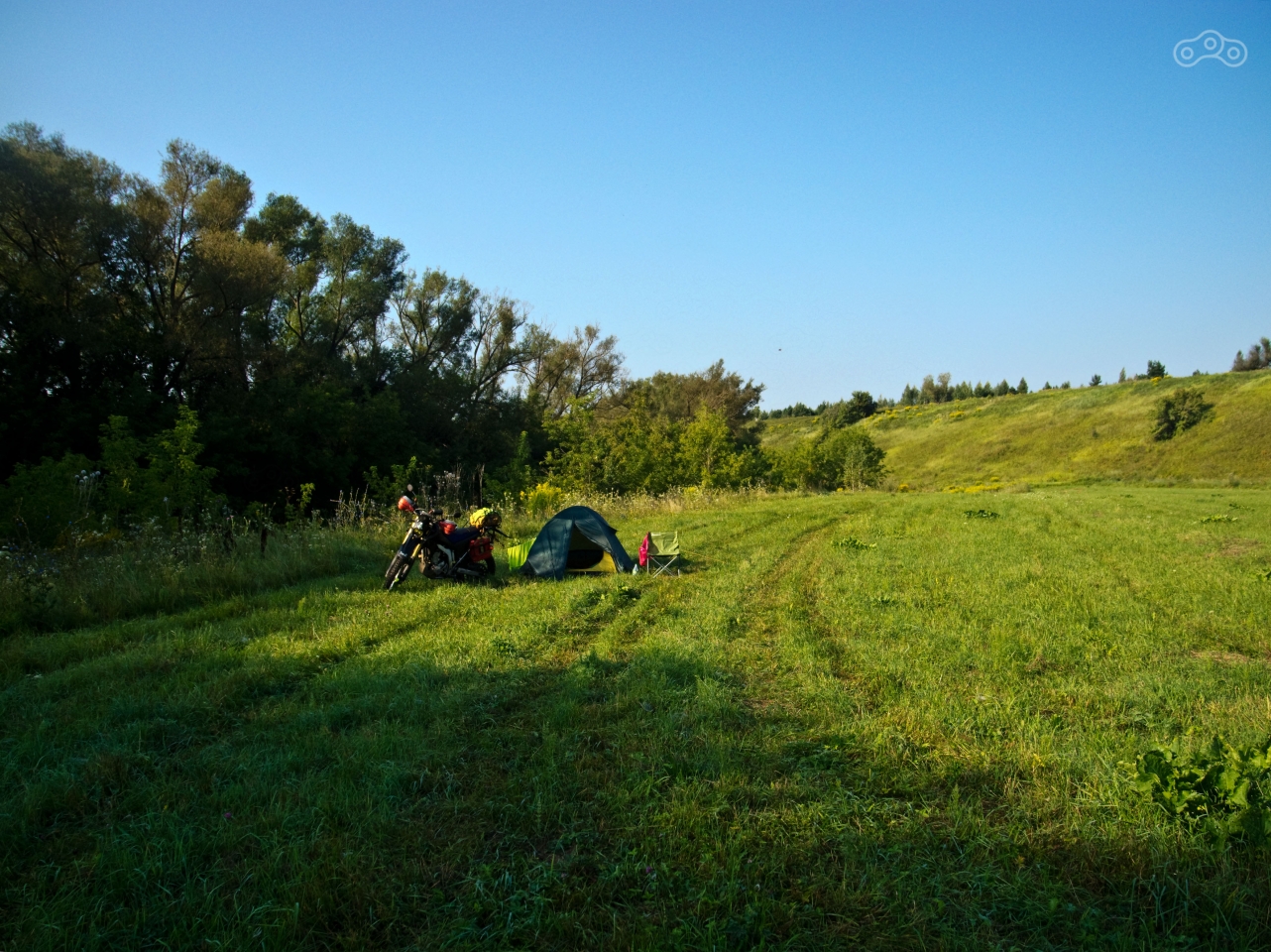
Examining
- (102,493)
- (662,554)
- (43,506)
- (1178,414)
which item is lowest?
(662,554)

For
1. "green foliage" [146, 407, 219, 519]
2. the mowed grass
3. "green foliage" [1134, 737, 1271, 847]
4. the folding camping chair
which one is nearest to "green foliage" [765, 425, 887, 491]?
the folding camping chair

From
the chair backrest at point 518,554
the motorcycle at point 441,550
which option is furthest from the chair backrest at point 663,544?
the motorcycle at point 441,550

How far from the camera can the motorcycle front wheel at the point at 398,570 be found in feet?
30.4

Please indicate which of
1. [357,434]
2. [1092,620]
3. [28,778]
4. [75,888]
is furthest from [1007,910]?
[357,434]

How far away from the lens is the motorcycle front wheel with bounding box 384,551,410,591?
9.27m

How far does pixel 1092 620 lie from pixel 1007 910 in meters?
5.25

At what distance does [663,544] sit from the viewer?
35.4 ft

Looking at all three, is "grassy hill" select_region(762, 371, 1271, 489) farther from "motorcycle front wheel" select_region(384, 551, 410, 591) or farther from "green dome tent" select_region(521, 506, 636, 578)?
"motorcycle front wheel" select_region(384, 551, 410, 591)

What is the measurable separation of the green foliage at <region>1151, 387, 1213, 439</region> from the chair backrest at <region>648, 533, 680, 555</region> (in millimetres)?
52548

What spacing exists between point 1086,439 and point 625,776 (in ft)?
198

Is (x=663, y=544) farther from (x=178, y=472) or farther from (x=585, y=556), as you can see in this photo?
(x=178, y=472)

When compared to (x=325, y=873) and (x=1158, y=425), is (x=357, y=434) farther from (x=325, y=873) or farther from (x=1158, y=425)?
(x=1158, y=425)

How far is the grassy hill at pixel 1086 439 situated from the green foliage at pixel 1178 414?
0.57 meters

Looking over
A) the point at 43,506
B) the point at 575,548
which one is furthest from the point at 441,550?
the point at 43,506
